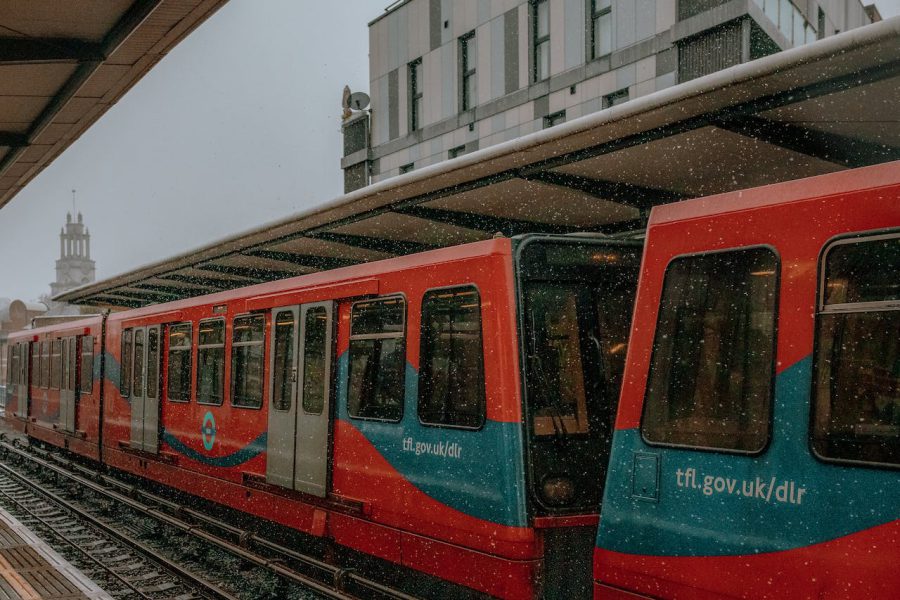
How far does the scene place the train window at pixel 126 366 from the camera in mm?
14047

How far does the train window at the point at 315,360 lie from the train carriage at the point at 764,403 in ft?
13.5

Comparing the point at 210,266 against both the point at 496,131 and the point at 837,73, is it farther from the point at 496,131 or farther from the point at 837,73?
the point at 496,131

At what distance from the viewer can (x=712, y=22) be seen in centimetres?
2050

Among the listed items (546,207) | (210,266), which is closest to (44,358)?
(210,266)

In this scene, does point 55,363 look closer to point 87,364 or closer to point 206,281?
point 87,364

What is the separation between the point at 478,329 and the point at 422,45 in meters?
26.7

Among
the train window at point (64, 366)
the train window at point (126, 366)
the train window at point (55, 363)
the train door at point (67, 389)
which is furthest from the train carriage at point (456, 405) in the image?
the train window at point (55, 363)

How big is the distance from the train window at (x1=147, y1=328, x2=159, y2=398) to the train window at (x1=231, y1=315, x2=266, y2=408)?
2.98 m

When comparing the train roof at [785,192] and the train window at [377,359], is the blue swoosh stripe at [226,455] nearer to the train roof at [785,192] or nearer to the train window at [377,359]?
the train window at [377,359]

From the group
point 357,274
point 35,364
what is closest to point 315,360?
point 357,274

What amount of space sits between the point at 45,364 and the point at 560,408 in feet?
53.2

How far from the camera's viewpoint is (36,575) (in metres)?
8.55

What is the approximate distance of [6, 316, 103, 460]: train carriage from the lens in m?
16.0

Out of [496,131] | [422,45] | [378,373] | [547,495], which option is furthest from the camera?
[422,45]
